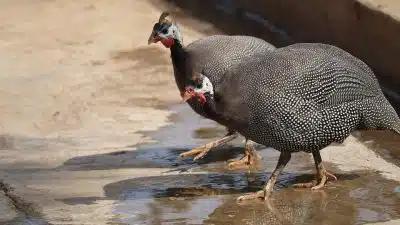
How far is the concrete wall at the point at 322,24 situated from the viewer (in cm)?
820

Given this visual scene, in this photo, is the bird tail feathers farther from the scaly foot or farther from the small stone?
the scaly foot

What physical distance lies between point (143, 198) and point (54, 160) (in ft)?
3.24

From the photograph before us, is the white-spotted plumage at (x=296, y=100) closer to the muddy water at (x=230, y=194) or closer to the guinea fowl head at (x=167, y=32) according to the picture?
the muddy water at (x=230, y=194)

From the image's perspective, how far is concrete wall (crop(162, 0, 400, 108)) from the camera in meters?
8.20

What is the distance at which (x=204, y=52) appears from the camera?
22.1 ft

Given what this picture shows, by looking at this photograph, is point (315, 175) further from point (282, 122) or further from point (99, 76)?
point (99, 76)

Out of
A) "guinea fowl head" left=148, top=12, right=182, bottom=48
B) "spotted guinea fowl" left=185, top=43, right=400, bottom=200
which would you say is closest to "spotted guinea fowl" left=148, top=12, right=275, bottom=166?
"guinea fowl head" left=148, top=12, right=182, bottom=48

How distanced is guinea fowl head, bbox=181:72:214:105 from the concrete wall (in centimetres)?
231

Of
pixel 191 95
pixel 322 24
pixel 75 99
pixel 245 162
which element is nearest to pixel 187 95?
pixel 191 95

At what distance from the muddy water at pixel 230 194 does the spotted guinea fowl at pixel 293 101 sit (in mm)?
208

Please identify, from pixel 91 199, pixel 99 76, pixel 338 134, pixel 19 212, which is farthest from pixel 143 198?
pixel 99 76

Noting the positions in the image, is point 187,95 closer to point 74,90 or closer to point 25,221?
point 25,221

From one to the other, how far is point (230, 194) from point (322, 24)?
3497 millimetres

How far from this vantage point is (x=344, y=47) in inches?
352
